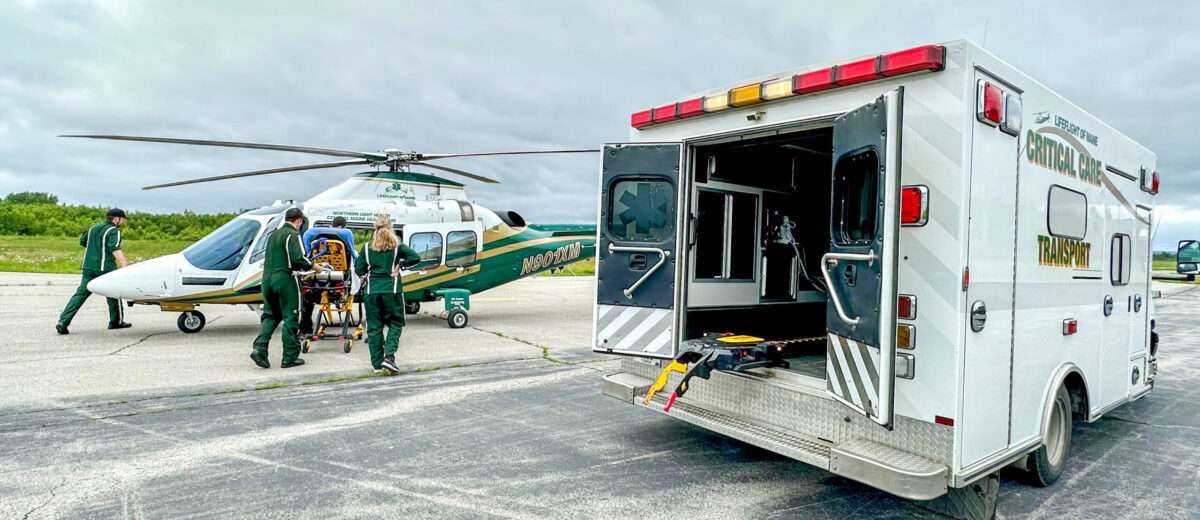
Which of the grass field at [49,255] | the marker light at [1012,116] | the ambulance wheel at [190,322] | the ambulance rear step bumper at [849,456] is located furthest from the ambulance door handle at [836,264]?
the grass field at [49,255]

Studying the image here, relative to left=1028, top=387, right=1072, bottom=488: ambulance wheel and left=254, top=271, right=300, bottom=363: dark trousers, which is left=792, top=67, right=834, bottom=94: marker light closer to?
left=1028, top=387, right=1072, bottom=488: ambulance wheel

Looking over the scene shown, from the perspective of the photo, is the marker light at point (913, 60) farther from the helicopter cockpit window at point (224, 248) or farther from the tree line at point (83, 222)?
the tree line at point (83, 222)

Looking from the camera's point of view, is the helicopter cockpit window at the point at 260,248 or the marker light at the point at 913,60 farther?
the helicopter cockpit window at the point at 260,248

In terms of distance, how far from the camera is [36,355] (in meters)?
8.02

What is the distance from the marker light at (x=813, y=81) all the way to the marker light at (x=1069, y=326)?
7.40 feet

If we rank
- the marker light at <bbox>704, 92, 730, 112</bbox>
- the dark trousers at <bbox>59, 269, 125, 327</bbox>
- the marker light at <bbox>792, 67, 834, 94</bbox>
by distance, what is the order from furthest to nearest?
the dark trousers at <bbox>59, 269, 125, 327</bbox> < the marker light at <bbox>704, 92, 730, 112</bbox> < the marker light at <bbox>792, 67, 834, 94</bbox>

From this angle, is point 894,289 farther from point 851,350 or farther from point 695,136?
point 695,136

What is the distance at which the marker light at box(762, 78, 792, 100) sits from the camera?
12.9 ft

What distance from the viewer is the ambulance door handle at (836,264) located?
3.29m

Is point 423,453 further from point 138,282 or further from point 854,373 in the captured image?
point 138,282

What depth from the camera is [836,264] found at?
359 centimetres

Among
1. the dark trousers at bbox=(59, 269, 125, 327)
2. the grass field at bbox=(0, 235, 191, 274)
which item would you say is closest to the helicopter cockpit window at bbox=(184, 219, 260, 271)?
the dark trousers at bbox=(59, 269, 125, 327)

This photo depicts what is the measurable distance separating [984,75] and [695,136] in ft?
6.16

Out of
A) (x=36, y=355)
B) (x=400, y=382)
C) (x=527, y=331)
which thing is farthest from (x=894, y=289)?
(x=36, y=355)
